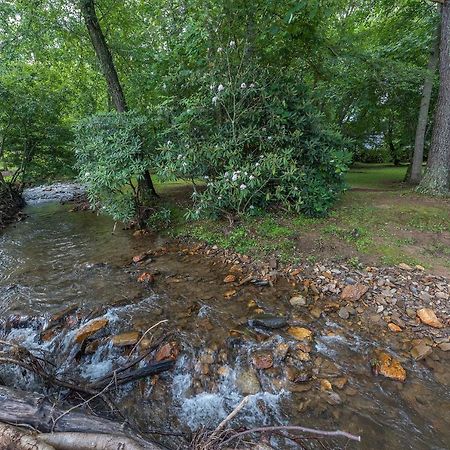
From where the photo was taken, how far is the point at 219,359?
2.88m

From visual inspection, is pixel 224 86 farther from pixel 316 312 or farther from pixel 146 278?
pixel 316 312

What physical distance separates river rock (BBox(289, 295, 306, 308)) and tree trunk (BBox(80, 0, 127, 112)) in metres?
6.81

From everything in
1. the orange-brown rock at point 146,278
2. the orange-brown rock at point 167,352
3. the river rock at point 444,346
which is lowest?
the river rock at point 444,346

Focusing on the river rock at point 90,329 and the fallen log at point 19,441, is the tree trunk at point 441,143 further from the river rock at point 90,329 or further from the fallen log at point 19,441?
the fallen log at point 19,441

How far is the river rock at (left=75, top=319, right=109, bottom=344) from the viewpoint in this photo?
10.2ft

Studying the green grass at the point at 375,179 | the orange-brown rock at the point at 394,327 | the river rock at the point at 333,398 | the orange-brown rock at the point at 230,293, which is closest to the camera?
the river rock at the point at 333,398

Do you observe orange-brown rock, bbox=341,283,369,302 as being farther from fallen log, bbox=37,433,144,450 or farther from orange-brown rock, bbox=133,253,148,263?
orange-brown rock, bbox=133,253,148,263

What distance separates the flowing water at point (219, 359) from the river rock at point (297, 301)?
103mm

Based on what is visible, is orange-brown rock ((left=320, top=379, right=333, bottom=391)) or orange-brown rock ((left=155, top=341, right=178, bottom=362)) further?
orange-brown rock ((left=155, top=341, right=178, bottom=362))

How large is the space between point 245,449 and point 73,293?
3308 mm

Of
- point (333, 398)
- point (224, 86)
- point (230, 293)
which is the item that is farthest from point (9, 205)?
point (333, 398)

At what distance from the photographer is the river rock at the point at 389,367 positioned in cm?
267

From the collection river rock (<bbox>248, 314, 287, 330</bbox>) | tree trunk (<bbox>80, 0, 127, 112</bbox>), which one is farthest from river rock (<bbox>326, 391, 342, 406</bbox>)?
tree trunk (<bbox>80, 0, 127, 112</bbox>)

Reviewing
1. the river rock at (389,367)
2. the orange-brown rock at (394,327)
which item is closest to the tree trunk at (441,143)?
the orange-brown rock at (394,327)
